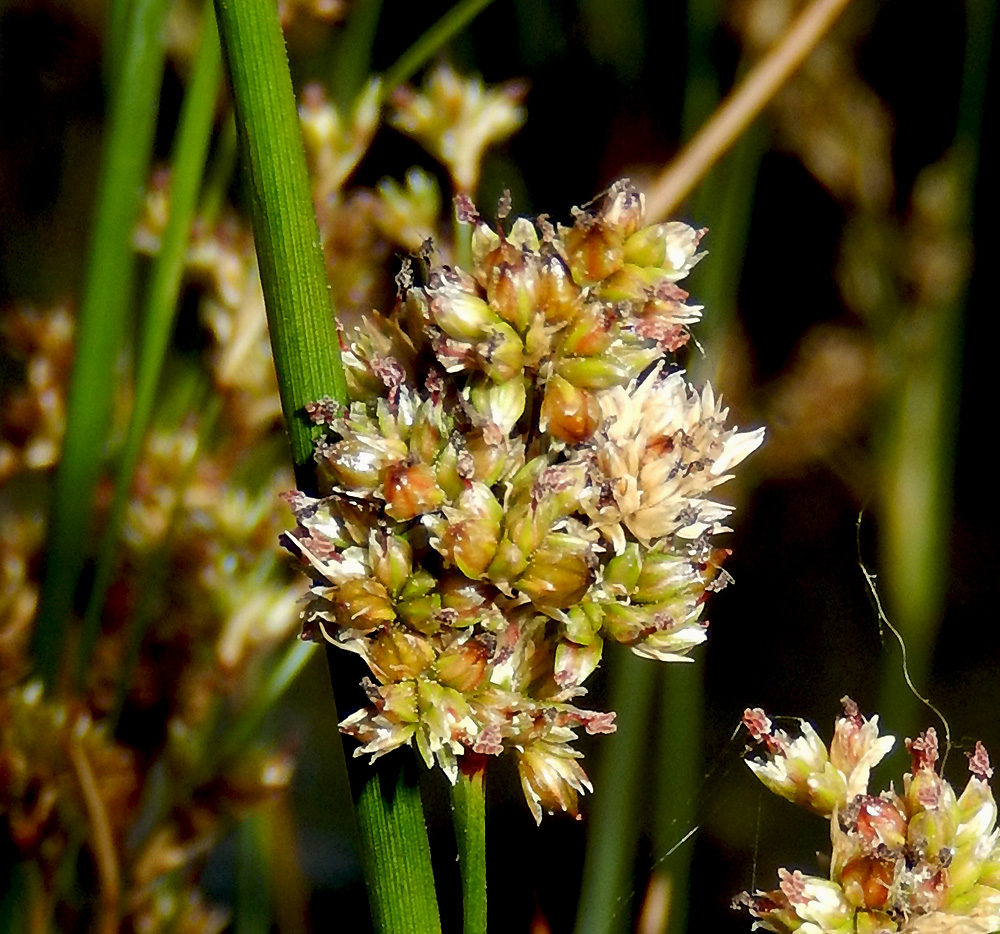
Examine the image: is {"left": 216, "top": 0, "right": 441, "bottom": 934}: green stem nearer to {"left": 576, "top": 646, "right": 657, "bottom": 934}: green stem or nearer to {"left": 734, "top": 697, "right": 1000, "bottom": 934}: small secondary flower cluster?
{"left": 734, "top": 697, "right": 1000, "bottom": 934}: small secondary flower cluster

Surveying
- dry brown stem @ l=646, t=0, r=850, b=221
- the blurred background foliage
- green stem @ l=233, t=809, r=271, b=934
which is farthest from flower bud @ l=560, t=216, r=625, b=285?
green stem @ l=233, t=809, r=271, b=934

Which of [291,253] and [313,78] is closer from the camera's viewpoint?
[291,253]

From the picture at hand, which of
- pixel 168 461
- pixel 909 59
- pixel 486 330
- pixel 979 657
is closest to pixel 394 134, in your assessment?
pixel 909 59

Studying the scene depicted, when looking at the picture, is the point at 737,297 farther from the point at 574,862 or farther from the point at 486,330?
the point at 486,330

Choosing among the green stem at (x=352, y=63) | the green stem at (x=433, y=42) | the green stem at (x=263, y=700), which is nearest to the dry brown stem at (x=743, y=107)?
the green stem at (x=433, y=42)

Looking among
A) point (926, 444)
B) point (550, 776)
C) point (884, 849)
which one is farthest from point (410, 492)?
point (926, 444)

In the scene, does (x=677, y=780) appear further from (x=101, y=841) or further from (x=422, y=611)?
(x=422, y=611)

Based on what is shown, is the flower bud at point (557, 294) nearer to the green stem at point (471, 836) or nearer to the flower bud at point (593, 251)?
the flower bud at point (593, 251)
